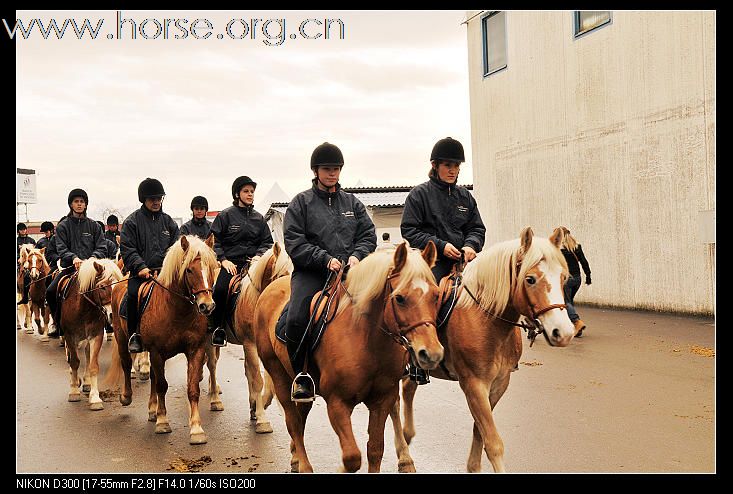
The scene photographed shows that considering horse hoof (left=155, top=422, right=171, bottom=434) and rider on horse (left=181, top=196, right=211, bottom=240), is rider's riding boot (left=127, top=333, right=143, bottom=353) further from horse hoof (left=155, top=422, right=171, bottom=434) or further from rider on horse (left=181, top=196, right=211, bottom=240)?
rider on horse (left=181, top=196, right=211, bottom=240)

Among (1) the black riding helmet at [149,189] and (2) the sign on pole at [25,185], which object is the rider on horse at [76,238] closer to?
(1) the black riding helmet at [149,189]

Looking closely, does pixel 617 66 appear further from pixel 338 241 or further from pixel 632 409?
pixel 338 241

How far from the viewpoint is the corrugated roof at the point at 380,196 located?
27323 mm

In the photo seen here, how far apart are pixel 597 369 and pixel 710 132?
6.25m

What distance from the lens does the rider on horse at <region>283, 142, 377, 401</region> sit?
5.24 meters

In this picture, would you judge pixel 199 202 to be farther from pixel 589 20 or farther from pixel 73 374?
pixel 589 20

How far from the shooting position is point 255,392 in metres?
7.52

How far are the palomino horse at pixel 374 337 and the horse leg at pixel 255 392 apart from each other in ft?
7.64

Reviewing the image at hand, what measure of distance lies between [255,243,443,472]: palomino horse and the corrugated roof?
864 inches

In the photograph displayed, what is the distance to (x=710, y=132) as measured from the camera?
13.4m

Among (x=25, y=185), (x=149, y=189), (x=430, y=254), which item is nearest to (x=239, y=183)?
(x=149, y=189)
